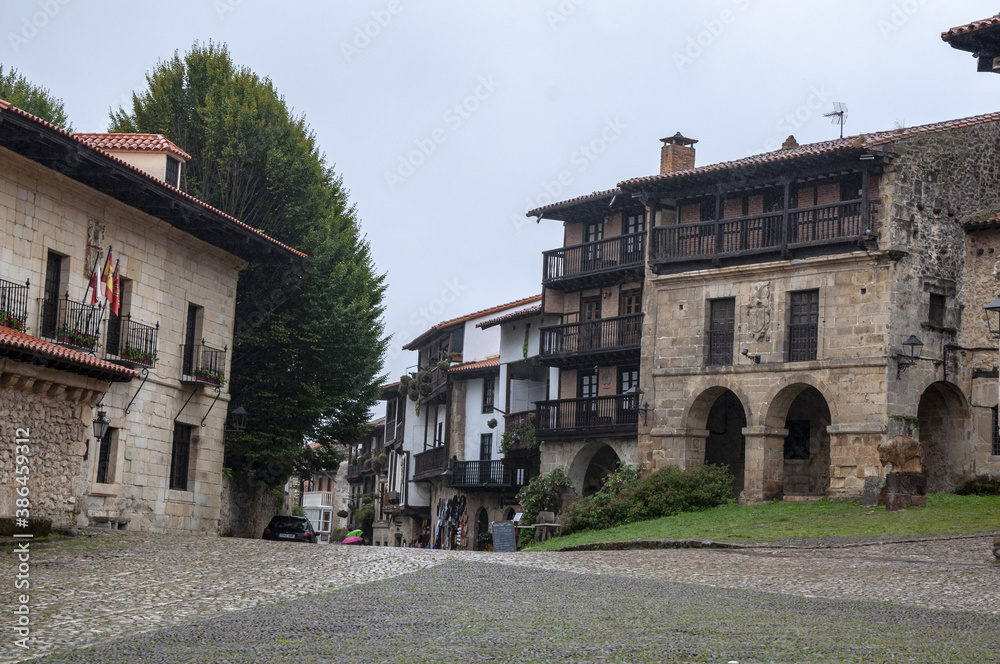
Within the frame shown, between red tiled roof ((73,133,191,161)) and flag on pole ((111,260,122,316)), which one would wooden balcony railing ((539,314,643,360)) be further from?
flag on pole ((111,260,122,316))

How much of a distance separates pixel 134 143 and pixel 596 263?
16446mm

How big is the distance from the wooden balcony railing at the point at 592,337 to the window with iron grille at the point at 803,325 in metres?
5.55

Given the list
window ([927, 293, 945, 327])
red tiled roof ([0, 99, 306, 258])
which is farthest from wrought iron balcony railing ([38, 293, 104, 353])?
window ([927, 293, 945, 327])

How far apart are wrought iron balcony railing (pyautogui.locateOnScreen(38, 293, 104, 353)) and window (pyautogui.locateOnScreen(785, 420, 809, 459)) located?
19239mm

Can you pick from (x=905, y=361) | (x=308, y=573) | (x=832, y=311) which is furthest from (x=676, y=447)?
(x=308, y=573)

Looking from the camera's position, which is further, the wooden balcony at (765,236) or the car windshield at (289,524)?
the car windshield at (289,524)

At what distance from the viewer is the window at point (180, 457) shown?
31.7m

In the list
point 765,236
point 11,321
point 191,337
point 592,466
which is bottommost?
point 592,466

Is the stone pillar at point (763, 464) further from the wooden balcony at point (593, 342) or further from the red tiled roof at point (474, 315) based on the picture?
the red tiled roof at point (474, 315)

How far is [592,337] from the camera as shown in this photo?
4272 centimetres

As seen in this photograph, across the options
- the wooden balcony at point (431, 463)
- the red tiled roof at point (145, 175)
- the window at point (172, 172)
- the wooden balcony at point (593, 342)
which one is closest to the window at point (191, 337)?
the red tiled roof at point (145, 175)

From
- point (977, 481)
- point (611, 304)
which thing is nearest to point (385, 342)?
point (611, 304)

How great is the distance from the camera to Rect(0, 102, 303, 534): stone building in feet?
72.4

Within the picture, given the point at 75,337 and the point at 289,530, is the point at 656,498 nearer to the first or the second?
the point at 289,530
